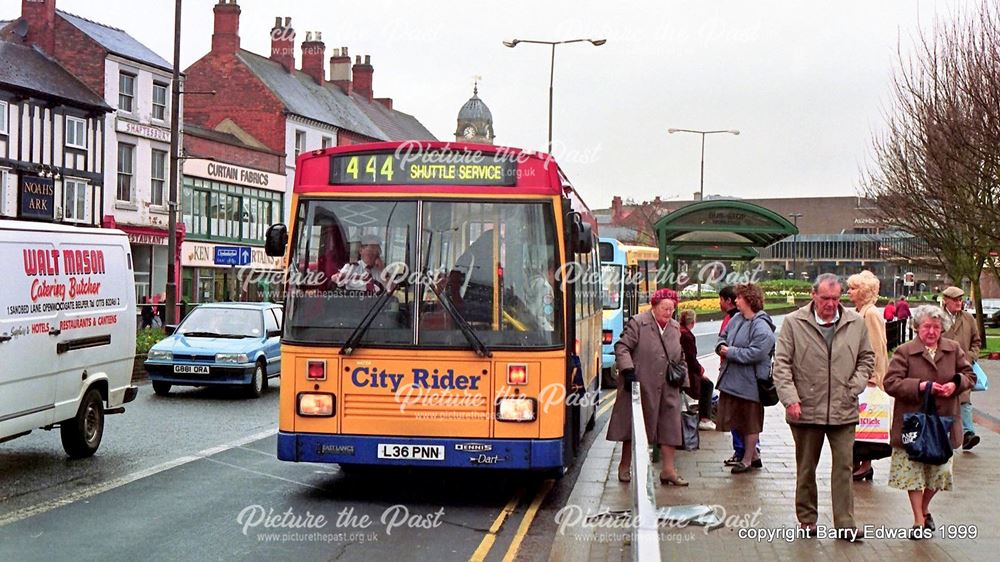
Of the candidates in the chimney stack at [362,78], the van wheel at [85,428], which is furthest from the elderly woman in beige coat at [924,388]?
the chimney stack at [362,78]

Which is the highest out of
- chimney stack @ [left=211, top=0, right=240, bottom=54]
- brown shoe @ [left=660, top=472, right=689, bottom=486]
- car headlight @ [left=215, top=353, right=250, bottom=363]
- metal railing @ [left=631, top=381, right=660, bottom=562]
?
chimney stack @ [left=211, top=0, right=240, bottom=54]

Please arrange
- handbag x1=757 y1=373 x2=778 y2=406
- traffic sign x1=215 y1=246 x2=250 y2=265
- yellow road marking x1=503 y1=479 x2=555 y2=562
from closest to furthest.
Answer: yellow road marking x1=503 y1=479 x2=555 y2=562, handbag x1=757 y1=373 x2=778 y2=406, traffic sign x1=215 y1=246 x2=250 y2=265

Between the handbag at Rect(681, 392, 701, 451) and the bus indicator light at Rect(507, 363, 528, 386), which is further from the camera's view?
the handbag at Rect(681, 392, 701, 451)

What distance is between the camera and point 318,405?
948cm

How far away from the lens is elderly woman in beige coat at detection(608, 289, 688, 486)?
32.4 ft

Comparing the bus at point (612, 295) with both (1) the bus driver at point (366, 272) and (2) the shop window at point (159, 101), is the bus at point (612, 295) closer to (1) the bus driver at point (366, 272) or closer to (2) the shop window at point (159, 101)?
(1) the bus driver at point (366, 272)

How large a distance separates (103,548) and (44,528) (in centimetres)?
90

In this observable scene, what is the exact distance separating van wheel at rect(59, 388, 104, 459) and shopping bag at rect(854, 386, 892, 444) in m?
7.48

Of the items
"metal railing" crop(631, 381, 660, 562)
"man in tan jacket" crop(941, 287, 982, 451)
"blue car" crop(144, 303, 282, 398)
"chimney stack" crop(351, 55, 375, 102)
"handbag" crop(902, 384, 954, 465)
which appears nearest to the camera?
"metal railing" crop(631, 381, 660, 562)

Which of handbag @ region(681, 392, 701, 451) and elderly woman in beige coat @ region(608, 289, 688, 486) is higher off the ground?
elderly woman in beige coat @ region(608, 289, 688, 486)

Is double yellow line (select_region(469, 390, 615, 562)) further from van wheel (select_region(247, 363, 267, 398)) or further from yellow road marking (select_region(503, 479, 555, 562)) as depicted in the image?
van wheel (select_region(247, 363, 267, 398))

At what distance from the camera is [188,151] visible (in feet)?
148

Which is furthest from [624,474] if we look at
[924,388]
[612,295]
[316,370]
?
[612,295]

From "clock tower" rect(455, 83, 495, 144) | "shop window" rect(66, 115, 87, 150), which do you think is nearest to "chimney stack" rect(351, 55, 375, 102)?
"clock tower" rect(455, 83, 495, 144)
